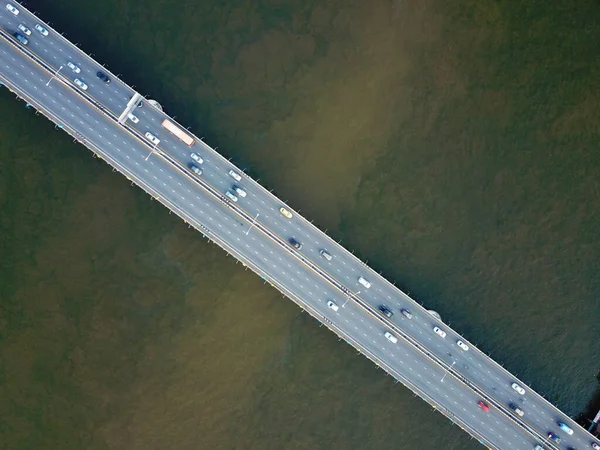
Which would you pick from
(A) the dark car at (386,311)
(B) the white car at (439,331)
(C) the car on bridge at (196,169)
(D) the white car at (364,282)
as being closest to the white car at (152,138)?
(C) the car on bridge at (196,169)

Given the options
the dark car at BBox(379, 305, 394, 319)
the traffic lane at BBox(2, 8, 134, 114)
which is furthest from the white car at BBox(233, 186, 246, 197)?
the dark car at BBox(379, 305, 394, 319)

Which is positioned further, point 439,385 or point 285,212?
point 439,385

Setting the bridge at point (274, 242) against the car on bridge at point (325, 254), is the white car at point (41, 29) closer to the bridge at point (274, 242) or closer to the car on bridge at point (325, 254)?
the bridge at point (274, 242)

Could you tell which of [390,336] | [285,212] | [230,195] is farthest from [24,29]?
[390,336]

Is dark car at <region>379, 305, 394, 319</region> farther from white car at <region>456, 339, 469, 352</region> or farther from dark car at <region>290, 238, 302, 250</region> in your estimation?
dark car at <region>290, 238, 302, 250</region>

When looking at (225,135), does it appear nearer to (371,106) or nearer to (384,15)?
(371,106)

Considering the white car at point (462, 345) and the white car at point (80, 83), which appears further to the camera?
the white car at point (462, 345)

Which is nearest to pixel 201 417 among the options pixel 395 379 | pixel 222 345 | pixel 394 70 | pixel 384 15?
pixel 222 345

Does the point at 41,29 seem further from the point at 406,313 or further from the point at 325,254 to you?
the point at 406,313
